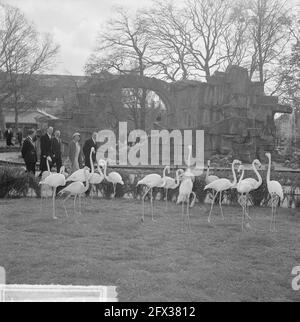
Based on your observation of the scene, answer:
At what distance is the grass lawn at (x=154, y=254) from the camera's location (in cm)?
503

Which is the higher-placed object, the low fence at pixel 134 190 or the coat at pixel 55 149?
the coat at pixel 55 149

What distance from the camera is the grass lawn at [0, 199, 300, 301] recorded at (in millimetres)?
5027

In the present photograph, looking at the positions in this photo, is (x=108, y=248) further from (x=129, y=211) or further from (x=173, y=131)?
(x=173, y=131)

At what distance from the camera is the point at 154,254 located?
633cm

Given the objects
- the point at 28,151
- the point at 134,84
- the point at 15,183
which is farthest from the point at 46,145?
the point at 134,84

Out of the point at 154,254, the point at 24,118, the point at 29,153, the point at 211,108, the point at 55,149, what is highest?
the point at 24,118

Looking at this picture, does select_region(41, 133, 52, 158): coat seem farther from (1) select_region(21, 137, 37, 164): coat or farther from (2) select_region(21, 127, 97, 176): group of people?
(1) select_region(21, 137, 37, 164): coat

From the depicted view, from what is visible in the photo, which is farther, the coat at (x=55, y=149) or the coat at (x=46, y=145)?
the coat at (x=55, y=149)

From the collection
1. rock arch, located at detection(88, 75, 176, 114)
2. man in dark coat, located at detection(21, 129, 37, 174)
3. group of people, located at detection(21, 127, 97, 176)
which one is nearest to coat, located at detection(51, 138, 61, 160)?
group of people, located at detection(21, 127, 97, 176)

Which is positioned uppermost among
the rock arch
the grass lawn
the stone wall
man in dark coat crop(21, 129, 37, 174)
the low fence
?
the rock arch

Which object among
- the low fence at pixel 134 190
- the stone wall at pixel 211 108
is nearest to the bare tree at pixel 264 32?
the stone wall at pixel 211 108

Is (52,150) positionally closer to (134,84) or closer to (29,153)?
(29,153)

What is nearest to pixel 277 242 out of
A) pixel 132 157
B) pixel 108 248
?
pixel 108 248

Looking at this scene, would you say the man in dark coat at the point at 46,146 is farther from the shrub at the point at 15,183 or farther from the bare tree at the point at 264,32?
the bare tree at the point at 264,32
